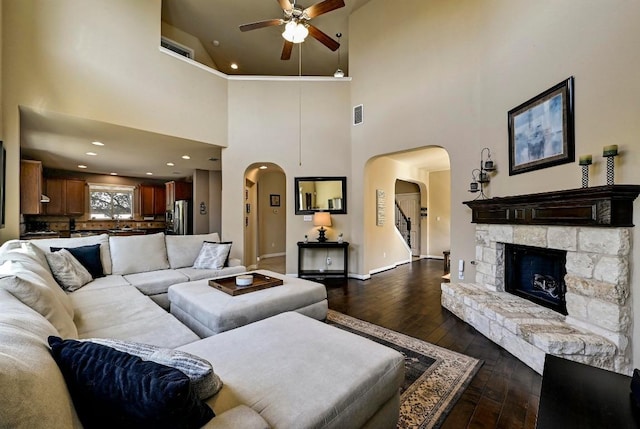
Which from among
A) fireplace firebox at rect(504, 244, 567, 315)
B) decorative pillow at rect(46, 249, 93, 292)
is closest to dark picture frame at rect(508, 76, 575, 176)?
fireplace firebox at rect(504, 244, 567, 315)

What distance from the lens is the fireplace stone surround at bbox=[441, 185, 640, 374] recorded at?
6.57ft

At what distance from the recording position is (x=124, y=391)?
2.42 feet

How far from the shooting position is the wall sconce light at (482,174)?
11.4 feet

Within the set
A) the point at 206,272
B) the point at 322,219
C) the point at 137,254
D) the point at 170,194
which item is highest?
the point at 170,194

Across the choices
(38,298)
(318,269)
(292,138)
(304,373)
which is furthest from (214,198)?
(304,373)

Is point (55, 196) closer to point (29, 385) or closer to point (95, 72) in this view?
point (95, 72)

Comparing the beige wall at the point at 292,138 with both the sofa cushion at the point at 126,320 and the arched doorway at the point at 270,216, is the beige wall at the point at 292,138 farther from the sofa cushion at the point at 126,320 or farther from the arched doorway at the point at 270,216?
the sofa cushion at the point at 126,320

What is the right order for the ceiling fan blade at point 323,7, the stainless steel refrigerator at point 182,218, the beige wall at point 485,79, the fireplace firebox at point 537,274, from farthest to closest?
the stainless steel refrigerator at point 182,218
the ceiling fan blade at point 323,7
the fireplace firebox at point 537,274
the beige wall at point 485,79

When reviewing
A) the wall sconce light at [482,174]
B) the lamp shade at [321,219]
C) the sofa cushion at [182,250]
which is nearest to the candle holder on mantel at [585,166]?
the wall sconce light at [482,174]

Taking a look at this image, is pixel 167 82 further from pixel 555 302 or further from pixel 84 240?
pixel 555 302

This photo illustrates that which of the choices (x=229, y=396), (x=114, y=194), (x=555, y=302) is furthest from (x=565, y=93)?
(x=114, y=194)

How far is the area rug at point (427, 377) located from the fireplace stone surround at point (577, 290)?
539 millimetres

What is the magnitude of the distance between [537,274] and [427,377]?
6.00 ft

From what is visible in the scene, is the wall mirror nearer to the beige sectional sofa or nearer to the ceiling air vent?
the ceiling air vent
